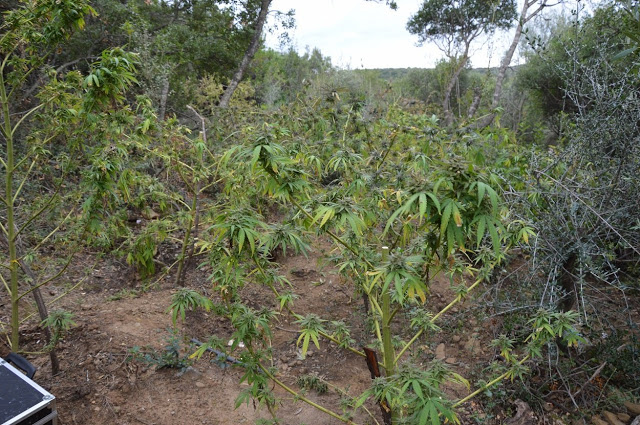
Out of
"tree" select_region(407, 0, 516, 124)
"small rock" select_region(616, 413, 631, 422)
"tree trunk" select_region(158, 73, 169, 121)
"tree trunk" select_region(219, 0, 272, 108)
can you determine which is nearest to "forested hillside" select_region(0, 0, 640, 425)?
"small rock" select_region(616, 413, 631, 422)

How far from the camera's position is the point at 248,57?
8.78m

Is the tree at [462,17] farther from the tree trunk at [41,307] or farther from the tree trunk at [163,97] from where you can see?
the tree trunk at [41,307]

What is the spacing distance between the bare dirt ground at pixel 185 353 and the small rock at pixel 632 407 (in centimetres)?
95

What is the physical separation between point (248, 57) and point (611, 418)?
8.07m

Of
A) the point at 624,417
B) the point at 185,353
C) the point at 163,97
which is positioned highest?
the point at 163,97

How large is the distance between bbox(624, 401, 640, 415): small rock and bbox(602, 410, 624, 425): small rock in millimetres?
134

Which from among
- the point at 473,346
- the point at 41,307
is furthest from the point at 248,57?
the point at 473,346

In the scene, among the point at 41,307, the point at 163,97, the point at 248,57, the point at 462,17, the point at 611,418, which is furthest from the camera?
the point at 462,17

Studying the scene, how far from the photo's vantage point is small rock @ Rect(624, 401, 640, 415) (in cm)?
313

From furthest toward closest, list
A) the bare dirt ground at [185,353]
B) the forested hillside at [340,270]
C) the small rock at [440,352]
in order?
the small rock at [440,352]
the bare dirt ground at [185,353]
the forested hillside at [340,270]

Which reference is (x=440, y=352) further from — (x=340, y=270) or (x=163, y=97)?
(x=163, y=97)

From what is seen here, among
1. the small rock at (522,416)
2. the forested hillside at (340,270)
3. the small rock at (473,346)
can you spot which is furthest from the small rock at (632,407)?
the small rock at (473,346)

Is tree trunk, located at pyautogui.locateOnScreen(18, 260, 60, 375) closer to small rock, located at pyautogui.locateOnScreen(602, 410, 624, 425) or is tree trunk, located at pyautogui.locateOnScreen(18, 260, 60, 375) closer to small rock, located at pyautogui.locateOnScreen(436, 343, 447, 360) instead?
small rock, located at pyautogui.locateOnScreen(436, 343, 447, 360)

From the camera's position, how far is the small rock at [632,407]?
313 cm
